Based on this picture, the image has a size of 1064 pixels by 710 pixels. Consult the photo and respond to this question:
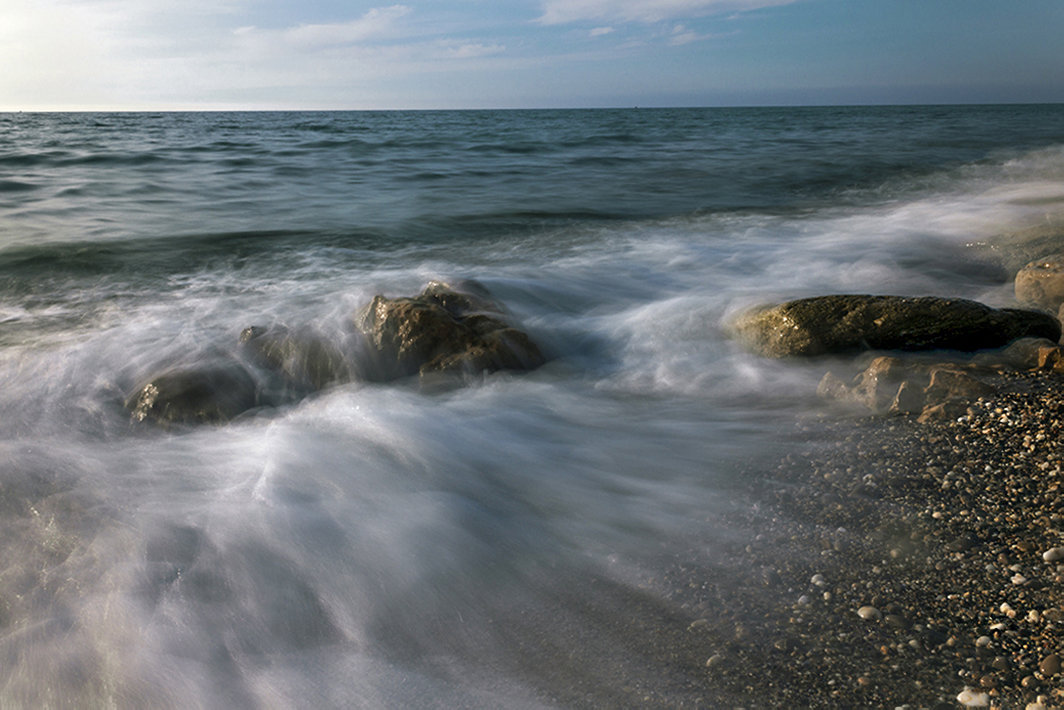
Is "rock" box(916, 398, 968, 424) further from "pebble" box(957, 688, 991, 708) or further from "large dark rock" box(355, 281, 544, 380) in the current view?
"large dark rock" box(355, 281, 544, 380)

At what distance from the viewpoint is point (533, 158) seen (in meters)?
18.1

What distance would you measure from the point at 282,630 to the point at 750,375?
105 inches

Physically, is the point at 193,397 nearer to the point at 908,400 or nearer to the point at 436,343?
the point at 436,343

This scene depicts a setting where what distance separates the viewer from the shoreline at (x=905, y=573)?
167cm

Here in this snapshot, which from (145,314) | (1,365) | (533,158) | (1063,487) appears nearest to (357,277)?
(145,314)

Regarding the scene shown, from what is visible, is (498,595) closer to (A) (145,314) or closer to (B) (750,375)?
(B) (750,375)

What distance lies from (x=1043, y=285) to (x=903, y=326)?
1.34 metres

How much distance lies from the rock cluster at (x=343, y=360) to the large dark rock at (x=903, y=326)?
1561 millimetres

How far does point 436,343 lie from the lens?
13.1 feet

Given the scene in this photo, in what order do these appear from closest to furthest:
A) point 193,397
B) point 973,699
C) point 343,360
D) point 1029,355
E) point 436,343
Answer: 1. point 973,699
2. point 1029,355
3. point 193,397
4. point 436,343
5. point 343,360

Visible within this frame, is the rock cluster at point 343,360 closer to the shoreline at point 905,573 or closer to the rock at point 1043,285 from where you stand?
the shoreline at point 905,573

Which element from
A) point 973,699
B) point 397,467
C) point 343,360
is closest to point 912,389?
point 973,699

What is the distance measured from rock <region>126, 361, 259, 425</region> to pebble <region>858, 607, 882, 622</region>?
3.03m

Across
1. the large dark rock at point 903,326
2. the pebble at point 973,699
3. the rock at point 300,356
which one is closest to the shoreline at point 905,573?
the pebble at point 973,699
